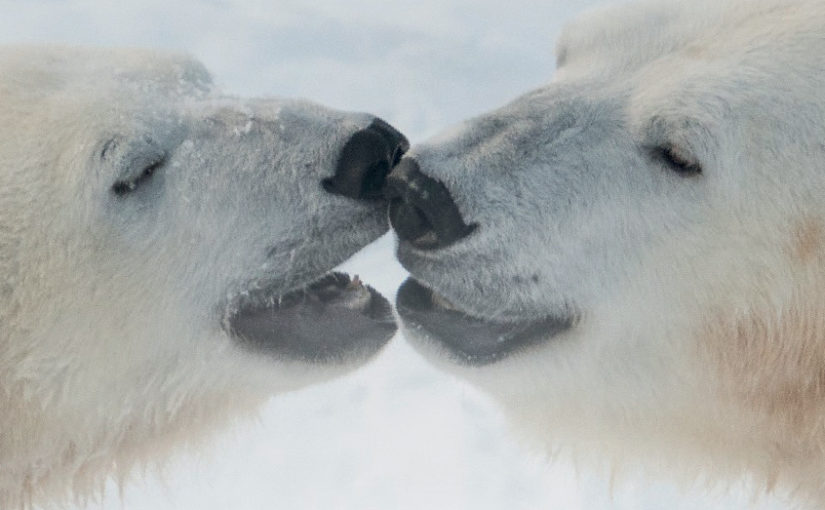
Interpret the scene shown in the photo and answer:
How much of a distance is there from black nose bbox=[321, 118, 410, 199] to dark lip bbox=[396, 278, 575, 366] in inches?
11.2

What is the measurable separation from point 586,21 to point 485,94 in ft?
13.6

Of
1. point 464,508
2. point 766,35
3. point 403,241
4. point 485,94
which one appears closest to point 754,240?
point 766,35

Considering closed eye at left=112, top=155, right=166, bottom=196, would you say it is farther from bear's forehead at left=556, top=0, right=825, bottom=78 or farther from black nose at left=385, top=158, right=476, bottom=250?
bear's forehead at left=556, top=0, right=825, bottom=78

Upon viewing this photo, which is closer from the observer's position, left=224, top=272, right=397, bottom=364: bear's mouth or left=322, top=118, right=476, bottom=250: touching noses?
left=322, top=118, right=476, bottom=250: touching noses

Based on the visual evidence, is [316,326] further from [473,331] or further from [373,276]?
[373,276]

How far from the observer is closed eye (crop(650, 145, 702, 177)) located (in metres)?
2.18

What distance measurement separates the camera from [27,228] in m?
2.27

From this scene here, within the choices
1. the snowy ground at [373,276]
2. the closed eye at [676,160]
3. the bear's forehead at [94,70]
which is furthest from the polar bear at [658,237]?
the bear's forehead at [94,70]

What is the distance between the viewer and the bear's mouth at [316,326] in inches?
95.0

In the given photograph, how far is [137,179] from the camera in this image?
2.32 meters

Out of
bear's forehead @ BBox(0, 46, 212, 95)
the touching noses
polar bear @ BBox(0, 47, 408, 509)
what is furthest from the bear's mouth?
bear's forehead @ BBox(0, 46, 212, 95)

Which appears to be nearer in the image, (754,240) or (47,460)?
(754,240)

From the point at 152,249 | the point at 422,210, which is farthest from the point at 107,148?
the point at 422,210

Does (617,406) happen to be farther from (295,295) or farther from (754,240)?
(295,295)
